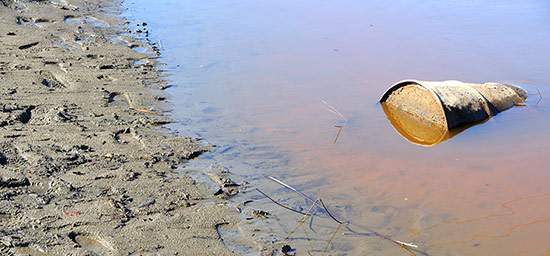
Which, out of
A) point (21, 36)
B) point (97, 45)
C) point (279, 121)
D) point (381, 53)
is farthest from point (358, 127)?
point (21, 36)

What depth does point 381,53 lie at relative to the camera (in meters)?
7.22

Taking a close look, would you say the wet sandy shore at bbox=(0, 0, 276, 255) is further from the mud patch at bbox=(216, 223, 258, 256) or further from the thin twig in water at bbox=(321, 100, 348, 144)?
the thin twig in water at bbox=(321, 100, 348, 144)

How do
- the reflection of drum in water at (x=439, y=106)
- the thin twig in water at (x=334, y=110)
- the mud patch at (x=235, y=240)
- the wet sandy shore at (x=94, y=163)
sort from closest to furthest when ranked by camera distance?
the wet sandy shore at (x=94, y=163), the mud patch at (x=235, y=240), the reflection of drum in water at (x=439, y=106), the thin twig in water at (x=334, y=110)

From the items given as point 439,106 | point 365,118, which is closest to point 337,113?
point 365,118

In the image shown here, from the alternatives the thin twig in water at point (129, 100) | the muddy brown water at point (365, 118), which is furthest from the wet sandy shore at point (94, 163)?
the muddy brown water at point (365, 118)

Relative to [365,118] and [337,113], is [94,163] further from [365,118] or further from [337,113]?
[365,118]

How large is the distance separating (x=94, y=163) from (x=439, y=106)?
135 inches

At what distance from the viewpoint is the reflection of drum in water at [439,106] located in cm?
502

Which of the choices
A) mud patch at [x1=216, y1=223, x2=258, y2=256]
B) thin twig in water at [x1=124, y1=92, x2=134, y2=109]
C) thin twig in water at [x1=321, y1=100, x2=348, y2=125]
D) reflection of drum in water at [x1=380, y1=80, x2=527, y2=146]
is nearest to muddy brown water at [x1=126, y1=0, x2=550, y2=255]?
thin twig in water at [x1=321, y1=100, x2=348, y2=125]

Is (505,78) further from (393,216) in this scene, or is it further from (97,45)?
(97,45)

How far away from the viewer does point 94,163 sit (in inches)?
150

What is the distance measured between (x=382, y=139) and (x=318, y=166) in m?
0.97

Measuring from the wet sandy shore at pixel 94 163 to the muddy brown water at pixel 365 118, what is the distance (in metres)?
0.32

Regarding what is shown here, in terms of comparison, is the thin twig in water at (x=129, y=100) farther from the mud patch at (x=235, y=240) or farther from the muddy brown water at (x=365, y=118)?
the mud patch at (x=235, y=240)
